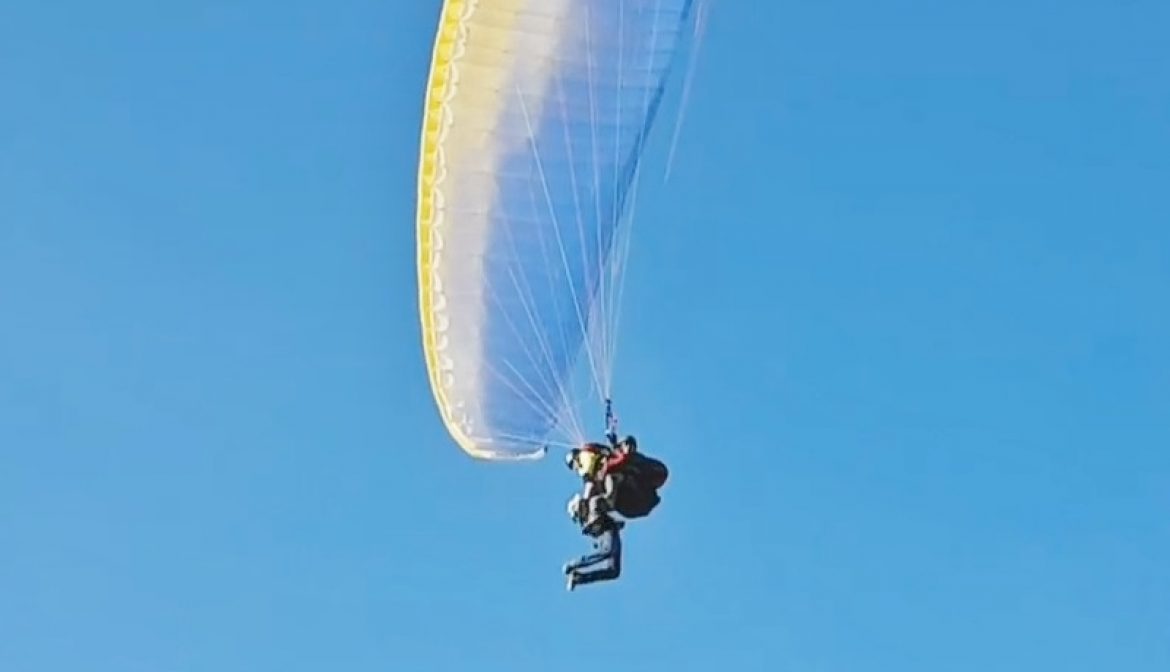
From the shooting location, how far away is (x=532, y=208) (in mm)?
30844

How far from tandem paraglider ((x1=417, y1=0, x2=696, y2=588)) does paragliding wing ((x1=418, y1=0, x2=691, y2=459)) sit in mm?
15

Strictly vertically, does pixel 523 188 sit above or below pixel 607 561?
above

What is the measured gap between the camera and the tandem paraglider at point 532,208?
2977cm

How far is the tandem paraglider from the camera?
29.8m

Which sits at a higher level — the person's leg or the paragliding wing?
the paragliding wing

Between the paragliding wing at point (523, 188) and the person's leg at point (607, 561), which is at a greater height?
the paragliding wing at point (523, 188)

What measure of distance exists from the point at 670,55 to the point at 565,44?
3.93ft

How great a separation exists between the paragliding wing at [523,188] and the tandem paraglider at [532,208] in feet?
0.05

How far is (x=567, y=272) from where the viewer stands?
31.2 meters

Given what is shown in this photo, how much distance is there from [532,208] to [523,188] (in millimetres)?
287

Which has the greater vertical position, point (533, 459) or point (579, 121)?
point (579, 121)

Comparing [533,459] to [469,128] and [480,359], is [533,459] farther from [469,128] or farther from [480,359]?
[469,128]

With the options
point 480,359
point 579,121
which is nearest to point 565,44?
point 579,121

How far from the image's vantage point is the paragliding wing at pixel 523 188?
29.9 metres
